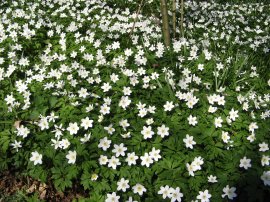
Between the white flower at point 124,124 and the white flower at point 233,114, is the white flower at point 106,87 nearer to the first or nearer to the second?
the white flower at point 124,124

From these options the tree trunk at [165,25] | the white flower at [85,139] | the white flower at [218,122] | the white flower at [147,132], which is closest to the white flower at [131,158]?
the white flower at [147,132]

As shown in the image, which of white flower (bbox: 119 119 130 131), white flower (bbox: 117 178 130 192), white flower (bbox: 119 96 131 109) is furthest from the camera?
white flower (bbox: 119 96 131 109)

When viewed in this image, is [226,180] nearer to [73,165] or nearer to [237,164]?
[237,164]

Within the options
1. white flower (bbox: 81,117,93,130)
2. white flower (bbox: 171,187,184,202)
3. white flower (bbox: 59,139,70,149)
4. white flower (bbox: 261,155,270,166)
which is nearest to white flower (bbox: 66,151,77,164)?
white flower (bbox: 59,139,70,149)

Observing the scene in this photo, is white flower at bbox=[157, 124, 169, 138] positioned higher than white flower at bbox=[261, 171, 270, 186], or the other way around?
white flower at bbox=[157, 124, 169, 138]

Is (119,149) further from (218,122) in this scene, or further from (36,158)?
(218,122)

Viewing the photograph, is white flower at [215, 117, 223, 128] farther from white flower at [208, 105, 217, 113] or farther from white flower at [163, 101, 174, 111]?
white flower at [163, 101, 174, 111]

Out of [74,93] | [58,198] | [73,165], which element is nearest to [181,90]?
[74,93]
